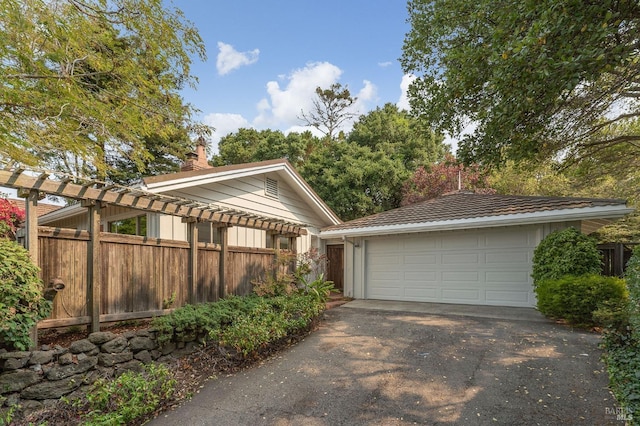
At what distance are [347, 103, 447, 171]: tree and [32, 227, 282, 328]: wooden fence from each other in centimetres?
1409

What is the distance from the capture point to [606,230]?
48.4 feet

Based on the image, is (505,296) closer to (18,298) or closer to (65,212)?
(18,298)

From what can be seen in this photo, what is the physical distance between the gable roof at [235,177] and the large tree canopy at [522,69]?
14.6 feet

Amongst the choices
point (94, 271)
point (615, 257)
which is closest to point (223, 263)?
point (94, 271)

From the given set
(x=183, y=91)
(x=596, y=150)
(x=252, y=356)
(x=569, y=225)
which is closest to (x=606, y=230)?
(x=596, y=150)

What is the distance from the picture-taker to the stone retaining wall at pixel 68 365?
354 cm

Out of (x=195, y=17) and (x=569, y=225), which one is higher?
(x=195, y=17)

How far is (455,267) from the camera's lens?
964 centimetres

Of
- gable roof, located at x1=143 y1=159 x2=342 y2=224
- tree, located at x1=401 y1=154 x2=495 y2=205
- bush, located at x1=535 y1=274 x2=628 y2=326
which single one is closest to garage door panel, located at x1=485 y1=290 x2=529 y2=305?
bush, located at x1=535 y1=274 x2=628 y2=326

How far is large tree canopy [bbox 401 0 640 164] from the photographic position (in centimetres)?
387

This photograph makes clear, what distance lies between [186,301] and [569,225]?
8.75 metres

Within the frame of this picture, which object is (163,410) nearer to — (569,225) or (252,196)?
(252,196)

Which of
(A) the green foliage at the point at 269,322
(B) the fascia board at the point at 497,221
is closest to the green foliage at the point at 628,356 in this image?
(B) the fascia board at the point at 497,221

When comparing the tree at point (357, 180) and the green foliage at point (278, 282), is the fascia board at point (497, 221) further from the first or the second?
the tree at point (357, 180)
